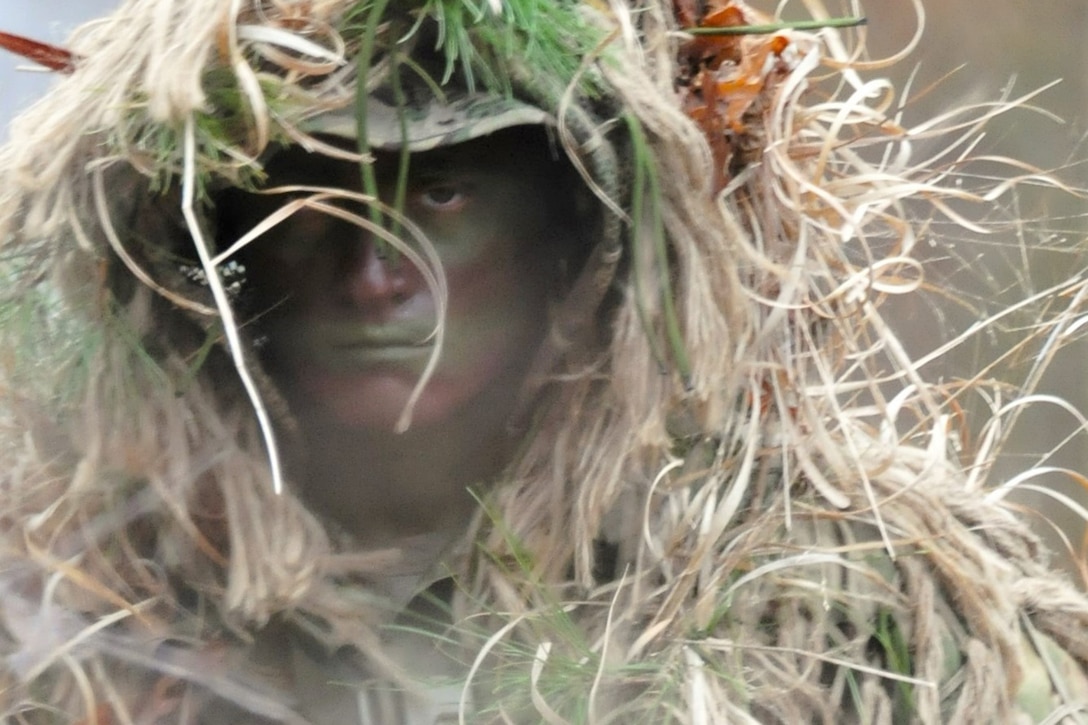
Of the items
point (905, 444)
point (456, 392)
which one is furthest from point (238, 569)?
point (905, 444)

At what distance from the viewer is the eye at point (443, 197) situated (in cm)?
55

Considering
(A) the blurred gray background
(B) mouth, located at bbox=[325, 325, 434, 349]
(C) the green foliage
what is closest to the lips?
(B) mouth, located at bbox=[325, 325, 434, 349]

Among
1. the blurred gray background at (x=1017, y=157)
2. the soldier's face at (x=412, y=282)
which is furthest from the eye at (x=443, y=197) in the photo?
the blurred gray background at (x=1017, y=157)

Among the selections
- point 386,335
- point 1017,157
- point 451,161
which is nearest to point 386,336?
point 386,335

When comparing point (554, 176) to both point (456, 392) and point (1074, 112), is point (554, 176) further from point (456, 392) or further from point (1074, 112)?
point (1074, 112)

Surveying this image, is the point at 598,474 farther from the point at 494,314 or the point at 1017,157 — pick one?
the point at 1017,157

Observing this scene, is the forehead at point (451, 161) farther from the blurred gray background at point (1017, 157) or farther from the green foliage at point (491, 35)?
the blurred gray background at point (1017, 157)

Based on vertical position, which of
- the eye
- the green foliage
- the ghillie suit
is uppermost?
the green foliage

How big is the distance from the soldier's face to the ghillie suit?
0.08 feet

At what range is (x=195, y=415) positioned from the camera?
56 cm

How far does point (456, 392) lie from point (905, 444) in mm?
305

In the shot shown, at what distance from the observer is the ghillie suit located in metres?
0.51

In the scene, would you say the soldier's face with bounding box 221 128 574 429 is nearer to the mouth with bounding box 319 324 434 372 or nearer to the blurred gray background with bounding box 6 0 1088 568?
the mouth with bounding box 319 324 434 372

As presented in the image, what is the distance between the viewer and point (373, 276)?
1.75 feet
